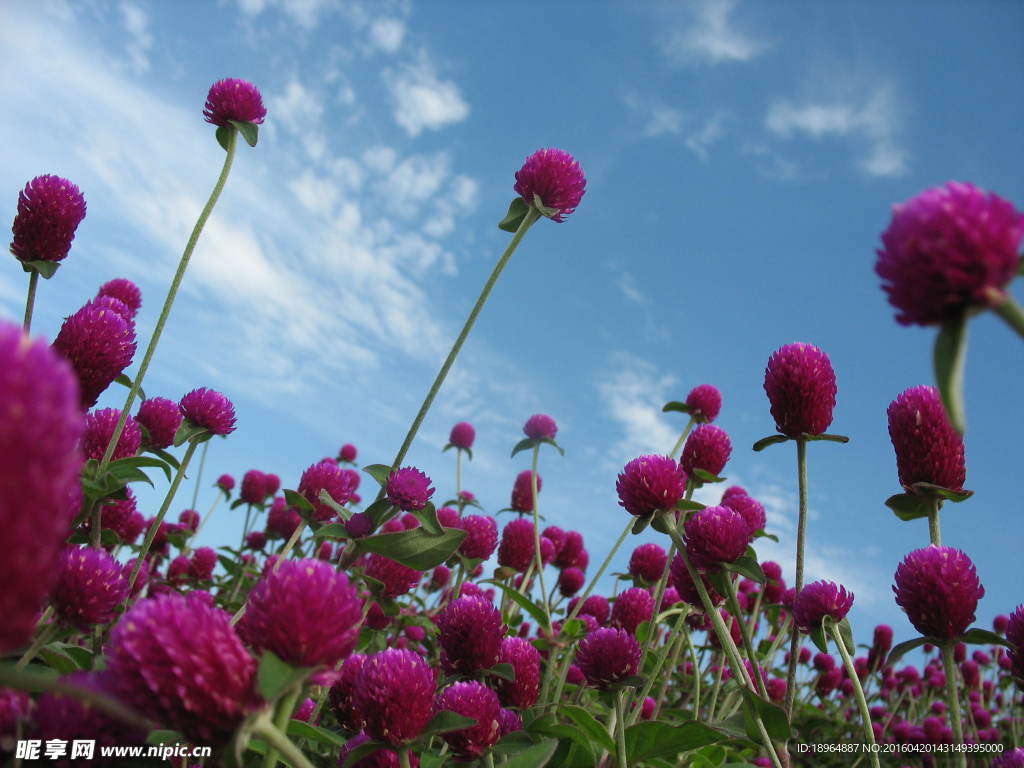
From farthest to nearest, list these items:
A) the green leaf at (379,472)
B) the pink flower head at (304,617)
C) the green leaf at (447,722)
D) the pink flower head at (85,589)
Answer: the green leaf at (379,472) → the pink flower head at (85,589) → the green leaf at (447,722) → the pink flower head at (304,617)

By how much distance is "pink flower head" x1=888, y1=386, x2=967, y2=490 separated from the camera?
73.6 inches

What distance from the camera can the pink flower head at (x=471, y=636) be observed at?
1824mm

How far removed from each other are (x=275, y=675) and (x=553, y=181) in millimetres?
1668

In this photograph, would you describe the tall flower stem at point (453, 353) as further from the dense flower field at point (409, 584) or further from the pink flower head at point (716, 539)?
the pink flower head at point (716, 539)

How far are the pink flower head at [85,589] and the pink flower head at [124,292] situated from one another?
205 cm

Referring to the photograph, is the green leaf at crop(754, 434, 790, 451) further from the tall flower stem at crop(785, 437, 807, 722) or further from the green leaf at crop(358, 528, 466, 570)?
the green leaf at crop(358, 528, 466, 570)

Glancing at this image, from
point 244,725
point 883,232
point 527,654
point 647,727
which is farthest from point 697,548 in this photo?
point 244,725

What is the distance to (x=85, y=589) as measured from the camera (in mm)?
1445

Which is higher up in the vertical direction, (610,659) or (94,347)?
(94,347)

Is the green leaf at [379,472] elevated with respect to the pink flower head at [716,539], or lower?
elevated

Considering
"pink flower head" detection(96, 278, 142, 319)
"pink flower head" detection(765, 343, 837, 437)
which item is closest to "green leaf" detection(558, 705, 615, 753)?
"pink flower head" detection(765, 343, 837, 437)

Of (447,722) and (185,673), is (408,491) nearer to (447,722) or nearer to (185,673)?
(447,722)

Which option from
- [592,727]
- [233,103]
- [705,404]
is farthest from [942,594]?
[233,103]

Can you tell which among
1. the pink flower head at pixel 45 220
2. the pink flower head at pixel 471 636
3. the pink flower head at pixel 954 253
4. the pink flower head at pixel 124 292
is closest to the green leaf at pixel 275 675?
the pink flower head at pixel 954 253
